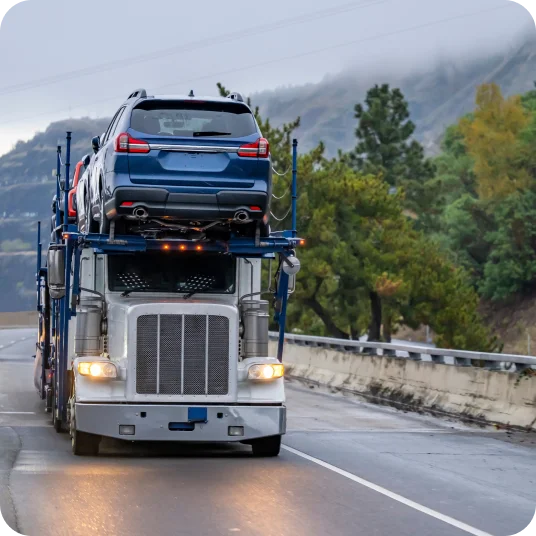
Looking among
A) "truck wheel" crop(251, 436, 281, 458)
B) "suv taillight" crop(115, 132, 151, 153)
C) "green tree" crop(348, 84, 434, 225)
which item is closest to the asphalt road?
"truck wheel" crop(251, 436, 281, 458)

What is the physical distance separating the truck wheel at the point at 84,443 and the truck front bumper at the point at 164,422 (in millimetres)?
342

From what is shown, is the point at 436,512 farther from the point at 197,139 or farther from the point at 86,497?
the point at 197,139

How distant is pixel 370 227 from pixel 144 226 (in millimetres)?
52365

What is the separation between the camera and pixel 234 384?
584 inches

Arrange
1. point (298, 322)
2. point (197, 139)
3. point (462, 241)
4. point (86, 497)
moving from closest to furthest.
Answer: point (86, 497), point (197, 139), point (298, 322), point (462, 241)

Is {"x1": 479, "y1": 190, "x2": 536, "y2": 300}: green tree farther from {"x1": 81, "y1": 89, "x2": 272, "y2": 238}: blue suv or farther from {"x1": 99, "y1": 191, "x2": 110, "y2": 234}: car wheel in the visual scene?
{"x1": 99, "y1": 191, "x2": 110, "y2": 234}: car wheel

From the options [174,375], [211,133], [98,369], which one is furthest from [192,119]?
[98,369]

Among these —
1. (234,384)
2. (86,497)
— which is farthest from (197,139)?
(86,497)

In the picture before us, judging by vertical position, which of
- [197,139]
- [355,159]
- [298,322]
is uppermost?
[355,159]

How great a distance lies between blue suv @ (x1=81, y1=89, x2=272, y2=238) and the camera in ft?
47.8

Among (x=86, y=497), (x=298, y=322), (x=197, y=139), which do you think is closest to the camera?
(x=86, y=497)

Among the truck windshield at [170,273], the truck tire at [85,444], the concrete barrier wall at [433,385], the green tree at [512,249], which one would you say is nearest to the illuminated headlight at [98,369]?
the truck tire at [85,444]

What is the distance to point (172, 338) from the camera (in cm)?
1473

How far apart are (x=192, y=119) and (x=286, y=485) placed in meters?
4.65
